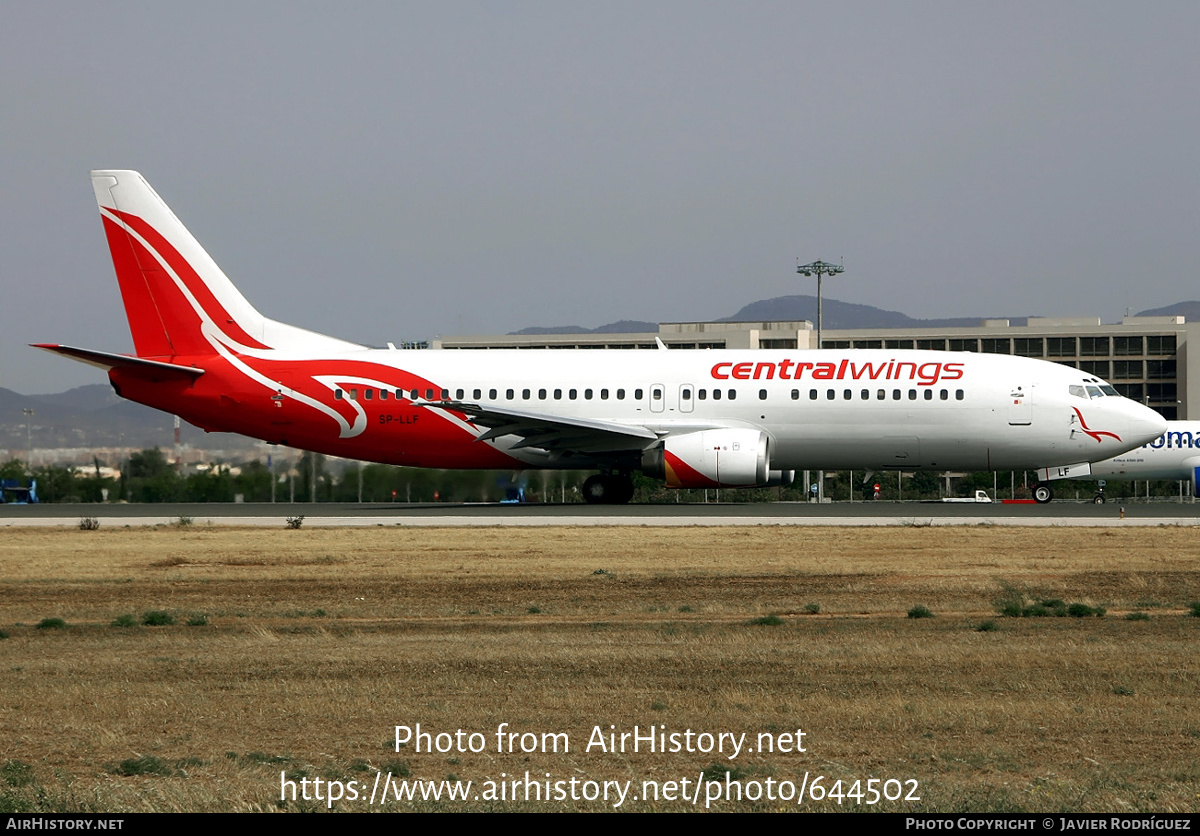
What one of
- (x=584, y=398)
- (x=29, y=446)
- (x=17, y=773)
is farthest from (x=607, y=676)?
(x=29, y=446)

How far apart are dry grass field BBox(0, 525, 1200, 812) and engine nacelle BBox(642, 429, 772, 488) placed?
1146 cm

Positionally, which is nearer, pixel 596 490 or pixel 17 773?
pixel 17 773

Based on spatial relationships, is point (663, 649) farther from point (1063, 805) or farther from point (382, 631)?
point (1063, 805)

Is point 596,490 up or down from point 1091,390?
down

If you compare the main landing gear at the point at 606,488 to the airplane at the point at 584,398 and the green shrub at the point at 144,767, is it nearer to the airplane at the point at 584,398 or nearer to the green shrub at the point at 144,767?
the airplane at the point at 584,398

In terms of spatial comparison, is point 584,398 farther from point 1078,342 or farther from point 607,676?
point 1078,342

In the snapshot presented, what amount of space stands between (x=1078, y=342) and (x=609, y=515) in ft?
381

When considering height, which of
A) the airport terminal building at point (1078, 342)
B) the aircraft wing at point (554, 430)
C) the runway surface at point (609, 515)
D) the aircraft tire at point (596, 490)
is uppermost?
the airport terminal building at point (1078, 342)

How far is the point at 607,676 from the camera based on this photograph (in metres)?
11.0

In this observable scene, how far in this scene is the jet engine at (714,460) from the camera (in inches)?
1307

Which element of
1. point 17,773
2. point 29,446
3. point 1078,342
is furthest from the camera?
point 1078,342

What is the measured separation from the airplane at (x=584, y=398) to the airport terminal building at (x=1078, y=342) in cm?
9276

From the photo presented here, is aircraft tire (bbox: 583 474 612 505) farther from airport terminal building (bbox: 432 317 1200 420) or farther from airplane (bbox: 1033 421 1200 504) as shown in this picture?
airport terminal building (bbox: 432 317 1200 420)

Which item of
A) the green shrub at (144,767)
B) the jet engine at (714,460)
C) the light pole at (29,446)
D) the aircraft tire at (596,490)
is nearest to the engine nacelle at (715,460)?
the jet engine at (714,460)
